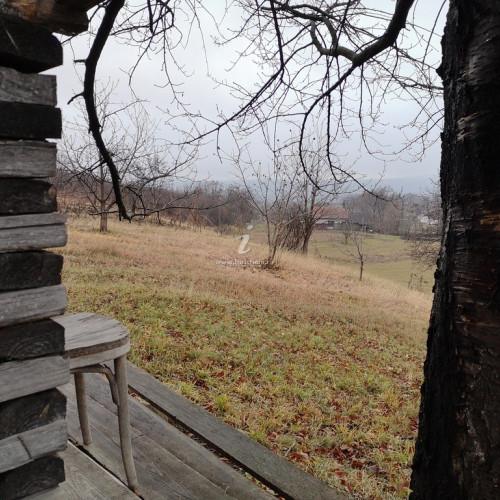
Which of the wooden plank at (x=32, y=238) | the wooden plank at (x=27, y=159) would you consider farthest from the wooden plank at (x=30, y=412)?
the wooden plank at (x=27, y=159)

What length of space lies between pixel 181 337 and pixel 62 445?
161 inches

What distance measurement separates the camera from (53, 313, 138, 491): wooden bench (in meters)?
1.88

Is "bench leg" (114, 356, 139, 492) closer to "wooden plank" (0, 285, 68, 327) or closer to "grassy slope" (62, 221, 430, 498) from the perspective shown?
"wooden plank" (0, 285, 68, 327)

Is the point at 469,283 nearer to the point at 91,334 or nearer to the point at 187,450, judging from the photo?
the point at 91,334

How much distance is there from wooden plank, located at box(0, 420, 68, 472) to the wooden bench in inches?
12.1

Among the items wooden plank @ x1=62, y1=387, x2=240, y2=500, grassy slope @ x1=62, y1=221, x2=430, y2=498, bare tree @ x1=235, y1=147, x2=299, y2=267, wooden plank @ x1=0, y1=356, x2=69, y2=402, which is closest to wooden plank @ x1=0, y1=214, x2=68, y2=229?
wooden plank @ x1=0, y1=356, x2=69, y2=402

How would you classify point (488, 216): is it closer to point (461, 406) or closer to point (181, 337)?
point (461, 406)

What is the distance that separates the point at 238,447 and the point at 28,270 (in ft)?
6.01

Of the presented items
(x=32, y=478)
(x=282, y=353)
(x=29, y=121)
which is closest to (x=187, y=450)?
(x=32, y=478)

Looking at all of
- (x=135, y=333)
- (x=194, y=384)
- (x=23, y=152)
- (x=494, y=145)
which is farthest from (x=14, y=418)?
(x=135, y=333)

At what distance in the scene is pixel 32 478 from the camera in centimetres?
155

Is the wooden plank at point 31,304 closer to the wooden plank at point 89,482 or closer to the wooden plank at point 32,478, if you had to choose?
the wooden plank at point 32,478

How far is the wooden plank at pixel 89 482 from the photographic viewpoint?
205cm

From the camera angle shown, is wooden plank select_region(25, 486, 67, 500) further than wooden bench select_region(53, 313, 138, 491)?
No
